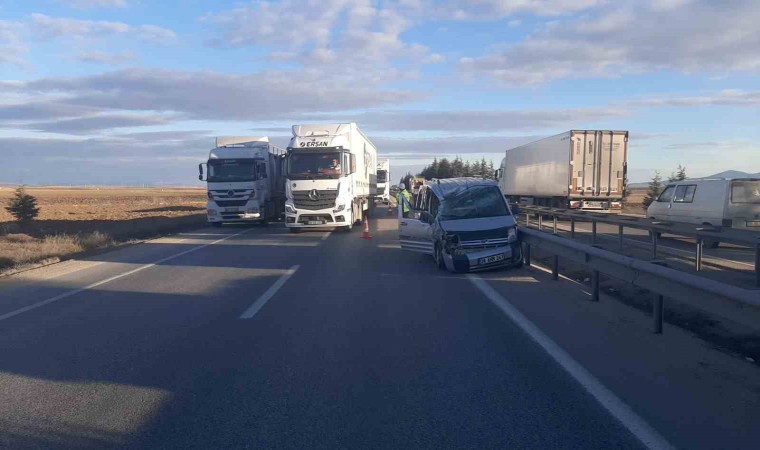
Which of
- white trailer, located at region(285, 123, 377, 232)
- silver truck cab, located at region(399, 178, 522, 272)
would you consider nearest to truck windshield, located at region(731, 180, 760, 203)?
silver truck cab, located at region(399, 178, 522, 272)

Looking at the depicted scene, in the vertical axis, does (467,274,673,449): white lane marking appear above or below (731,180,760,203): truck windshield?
below

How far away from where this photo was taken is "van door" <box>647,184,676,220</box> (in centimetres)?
2244

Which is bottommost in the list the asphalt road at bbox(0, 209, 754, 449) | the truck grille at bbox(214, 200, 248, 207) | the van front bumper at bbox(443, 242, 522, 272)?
the asphalt road at bbox(0, 209, 754, 449)

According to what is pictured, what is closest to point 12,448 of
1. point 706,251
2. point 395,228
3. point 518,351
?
point 518,351

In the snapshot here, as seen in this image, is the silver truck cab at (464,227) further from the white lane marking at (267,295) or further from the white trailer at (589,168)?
the white trailer at (589,168)

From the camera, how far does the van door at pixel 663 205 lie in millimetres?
22438

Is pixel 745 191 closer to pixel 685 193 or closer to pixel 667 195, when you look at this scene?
pixel 685 193

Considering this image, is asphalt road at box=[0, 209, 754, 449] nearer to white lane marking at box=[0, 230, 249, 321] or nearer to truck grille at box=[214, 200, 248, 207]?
white lane marking at box=[0, 230, 249, 321]

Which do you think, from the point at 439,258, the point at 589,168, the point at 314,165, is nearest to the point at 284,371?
the point at 439,258

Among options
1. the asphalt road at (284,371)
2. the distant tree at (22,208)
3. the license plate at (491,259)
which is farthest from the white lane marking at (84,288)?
the distant tree at (22,208)

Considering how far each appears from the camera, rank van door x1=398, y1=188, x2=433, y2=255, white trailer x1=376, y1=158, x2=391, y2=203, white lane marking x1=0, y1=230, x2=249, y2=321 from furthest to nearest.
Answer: white trailer x1=376, y1=158, x2=391, y2=203
van door x1=398, y1=188, x2=433, y2=255
white lane marking x1=0, y1=230, x2=249, y2=321

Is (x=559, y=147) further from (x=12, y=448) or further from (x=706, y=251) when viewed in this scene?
(x=12, y=448)

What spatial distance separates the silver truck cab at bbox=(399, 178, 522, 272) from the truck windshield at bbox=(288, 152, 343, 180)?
8.00 m

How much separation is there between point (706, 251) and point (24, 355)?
16929mm
